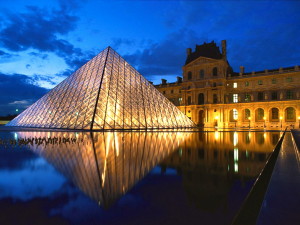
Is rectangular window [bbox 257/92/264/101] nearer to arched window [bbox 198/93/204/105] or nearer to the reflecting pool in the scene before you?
arched window [bbox 198/93/204/105]

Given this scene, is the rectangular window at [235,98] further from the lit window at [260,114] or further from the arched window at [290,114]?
the arched window at [290,114]

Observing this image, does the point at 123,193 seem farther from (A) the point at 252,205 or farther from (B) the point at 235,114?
(B) the point at 235,114

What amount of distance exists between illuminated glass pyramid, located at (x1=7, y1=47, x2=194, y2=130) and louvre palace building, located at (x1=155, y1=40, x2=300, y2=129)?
14337mm

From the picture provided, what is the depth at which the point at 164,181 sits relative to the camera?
405 centimetres

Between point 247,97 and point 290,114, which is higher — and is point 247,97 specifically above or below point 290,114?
above

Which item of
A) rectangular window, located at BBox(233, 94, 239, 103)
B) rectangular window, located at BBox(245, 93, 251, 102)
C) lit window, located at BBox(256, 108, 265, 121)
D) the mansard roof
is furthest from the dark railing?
the mansard roof

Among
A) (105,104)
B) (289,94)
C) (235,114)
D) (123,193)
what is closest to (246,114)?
(235,114)

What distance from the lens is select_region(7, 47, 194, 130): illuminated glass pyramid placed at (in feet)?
71.0

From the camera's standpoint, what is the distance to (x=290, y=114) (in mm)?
37812

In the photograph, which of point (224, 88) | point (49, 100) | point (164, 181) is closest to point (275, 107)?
point (224, 88)

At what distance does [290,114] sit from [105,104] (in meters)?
34.1

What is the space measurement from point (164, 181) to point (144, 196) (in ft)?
2.90

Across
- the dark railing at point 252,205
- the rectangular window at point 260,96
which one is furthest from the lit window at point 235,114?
the dark railing at point 252,205

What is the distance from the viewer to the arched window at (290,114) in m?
37.1
